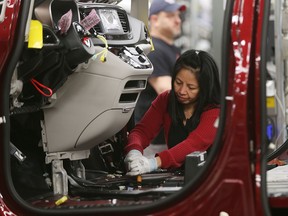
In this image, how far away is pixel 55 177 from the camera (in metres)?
3.78

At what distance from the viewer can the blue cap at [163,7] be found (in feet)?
22.1

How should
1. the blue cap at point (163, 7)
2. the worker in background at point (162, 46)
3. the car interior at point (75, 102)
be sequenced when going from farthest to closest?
the blue cap at point (163, 7), the worker in background at point (162, 46), the car interior at point (75, 102)

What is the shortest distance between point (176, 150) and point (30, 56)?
37.6 inches

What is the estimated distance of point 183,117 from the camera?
416 centimetres

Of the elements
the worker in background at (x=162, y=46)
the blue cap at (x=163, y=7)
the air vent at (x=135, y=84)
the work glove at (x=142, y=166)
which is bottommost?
the work glove at (x=142, y=166)

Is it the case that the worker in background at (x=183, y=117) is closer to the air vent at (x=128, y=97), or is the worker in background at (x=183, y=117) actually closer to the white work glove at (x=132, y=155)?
the white work glove at (x=132, y=155)

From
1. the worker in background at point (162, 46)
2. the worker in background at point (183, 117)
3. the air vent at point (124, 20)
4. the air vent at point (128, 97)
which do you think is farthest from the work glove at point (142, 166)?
the worker in background at point (162, 46)

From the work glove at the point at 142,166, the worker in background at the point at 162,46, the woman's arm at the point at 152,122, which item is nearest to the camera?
the work glove at the point at 142,166

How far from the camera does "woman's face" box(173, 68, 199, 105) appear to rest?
4.01 metres

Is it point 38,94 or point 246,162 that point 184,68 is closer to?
point 38,94

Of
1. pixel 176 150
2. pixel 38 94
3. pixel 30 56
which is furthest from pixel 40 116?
pixel 176 150

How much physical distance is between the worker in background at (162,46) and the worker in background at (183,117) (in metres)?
1.83

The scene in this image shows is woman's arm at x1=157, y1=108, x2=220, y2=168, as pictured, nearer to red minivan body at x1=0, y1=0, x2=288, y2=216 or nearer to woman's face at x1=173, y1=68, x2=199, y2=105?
woman's face at x1=173, y1=68, x2=199, y2=105

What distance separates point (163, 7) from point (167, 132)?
2669 millimetres
